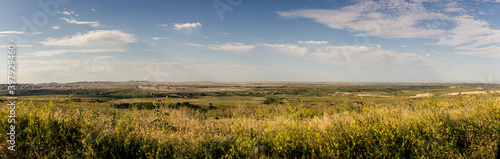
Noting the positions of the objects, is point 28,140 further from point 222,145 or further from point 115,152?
point 222,145

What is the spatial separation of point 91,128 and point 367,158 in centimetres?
823

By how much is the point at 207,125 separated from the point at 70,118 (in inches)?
181

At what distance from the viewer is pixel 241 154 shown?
6520 mm

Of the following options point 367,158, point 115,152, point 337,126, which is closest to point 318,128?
point 337,126

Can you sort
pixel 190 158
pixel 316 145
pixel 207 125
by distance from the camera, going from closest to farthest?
pixel 190 158 < pixel 316 145 < pixel 207 125

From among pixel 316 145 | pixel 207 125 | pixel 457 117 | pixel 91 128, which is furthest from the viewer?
pixel 207 125

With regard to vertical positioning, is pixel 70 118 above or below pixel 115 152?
above

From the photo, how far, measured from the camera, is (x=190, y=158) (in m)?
6.36

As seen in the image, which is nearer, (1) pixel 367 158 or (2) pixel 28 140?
(1) pixel 367 158

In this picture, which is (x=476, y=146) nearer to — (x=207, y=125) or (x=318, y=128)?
(x=318, y=128)

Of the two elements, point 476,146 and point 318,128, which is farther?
point 318,128

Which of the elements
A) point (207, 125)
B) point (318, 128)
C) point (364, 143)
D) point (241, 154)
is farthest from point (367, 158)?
point (207, 125)

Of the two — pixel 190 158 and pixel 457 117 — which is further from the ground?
pixel 457 117

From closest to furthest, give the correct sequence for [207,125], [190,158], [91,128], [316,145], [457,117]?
[190,158] → [316,145] → [91,128] → [457,117] → [207,125]
